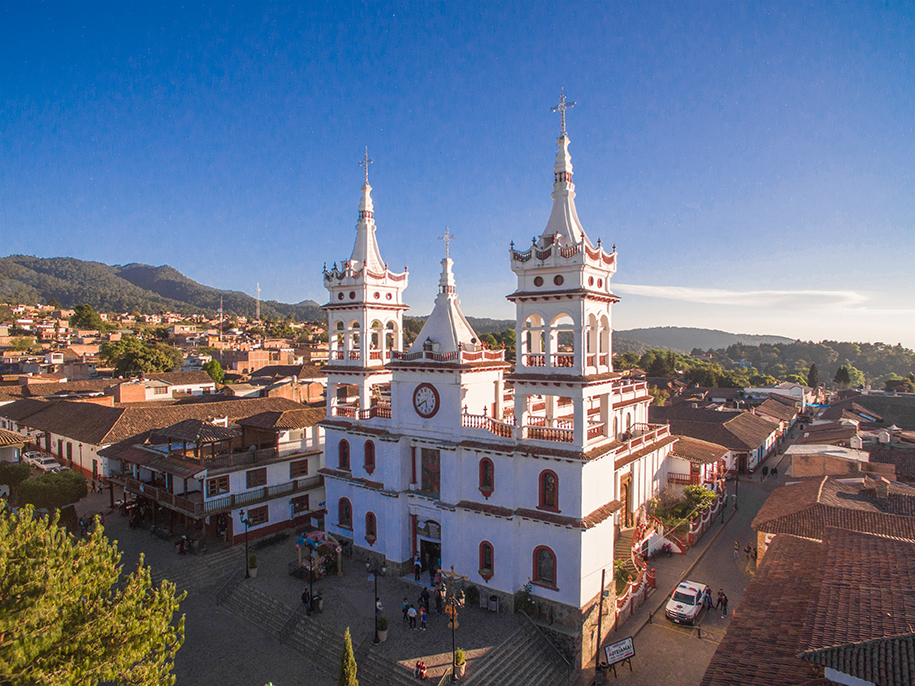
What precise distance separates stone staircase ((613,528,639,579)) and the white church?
115 centimetres

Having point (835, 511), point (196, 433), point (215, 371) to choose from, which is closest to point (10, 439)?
point (196, 433)

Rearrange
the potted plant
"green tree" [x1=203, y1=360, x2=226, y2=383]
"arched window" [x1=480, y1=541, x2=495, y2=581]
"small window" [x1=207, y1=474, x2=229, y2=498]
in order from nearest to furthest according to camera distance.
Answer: the potted plant < "arched window" [x1=480, y1=541, x2=495, y2=581] < "small window" [x1=207, y1=474, x2=229, y2=498] < "green tree" [x1=203, y1=360, x2=226, y2=383]

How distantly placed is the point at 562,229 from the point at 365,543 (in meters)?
19.0

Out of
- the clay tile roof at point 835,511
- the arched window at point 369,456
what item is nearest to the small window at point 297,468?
the arched window at point 369,456

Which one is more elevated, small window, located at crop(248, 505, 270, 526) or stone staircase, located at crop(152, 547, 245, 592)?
small window, located at crop(248, 505, 270, 526)

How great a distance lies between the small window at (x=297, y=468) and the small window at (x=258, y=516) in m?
2.58

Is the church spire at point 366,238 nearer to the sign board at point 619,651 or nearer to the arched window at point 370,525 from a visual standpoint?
the arched window at point 370,525

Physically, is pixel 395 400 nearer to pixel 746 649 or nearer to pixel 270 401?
pixel 746 649

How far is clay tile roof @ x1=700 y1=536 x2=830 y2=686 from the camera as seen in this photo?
14922 mm

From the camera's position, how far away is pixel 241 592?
2609cm

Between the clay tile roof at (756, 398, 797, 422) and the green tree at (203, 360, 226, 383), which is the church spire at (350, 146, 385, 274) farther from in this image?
the green tree at (203, 360, 226, 383)

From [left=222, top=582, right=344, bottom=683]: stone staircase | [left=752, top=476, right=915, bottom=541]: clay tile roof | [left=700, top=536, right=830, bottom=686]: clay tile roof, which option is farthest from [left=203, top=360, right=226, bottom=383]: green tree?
[left=700, top=536, right=830, bottom=686]: clay tile roof

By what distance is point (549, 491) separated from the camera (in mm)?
22484

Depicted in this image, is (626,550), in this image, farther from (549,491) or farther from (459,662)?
(459,662)
